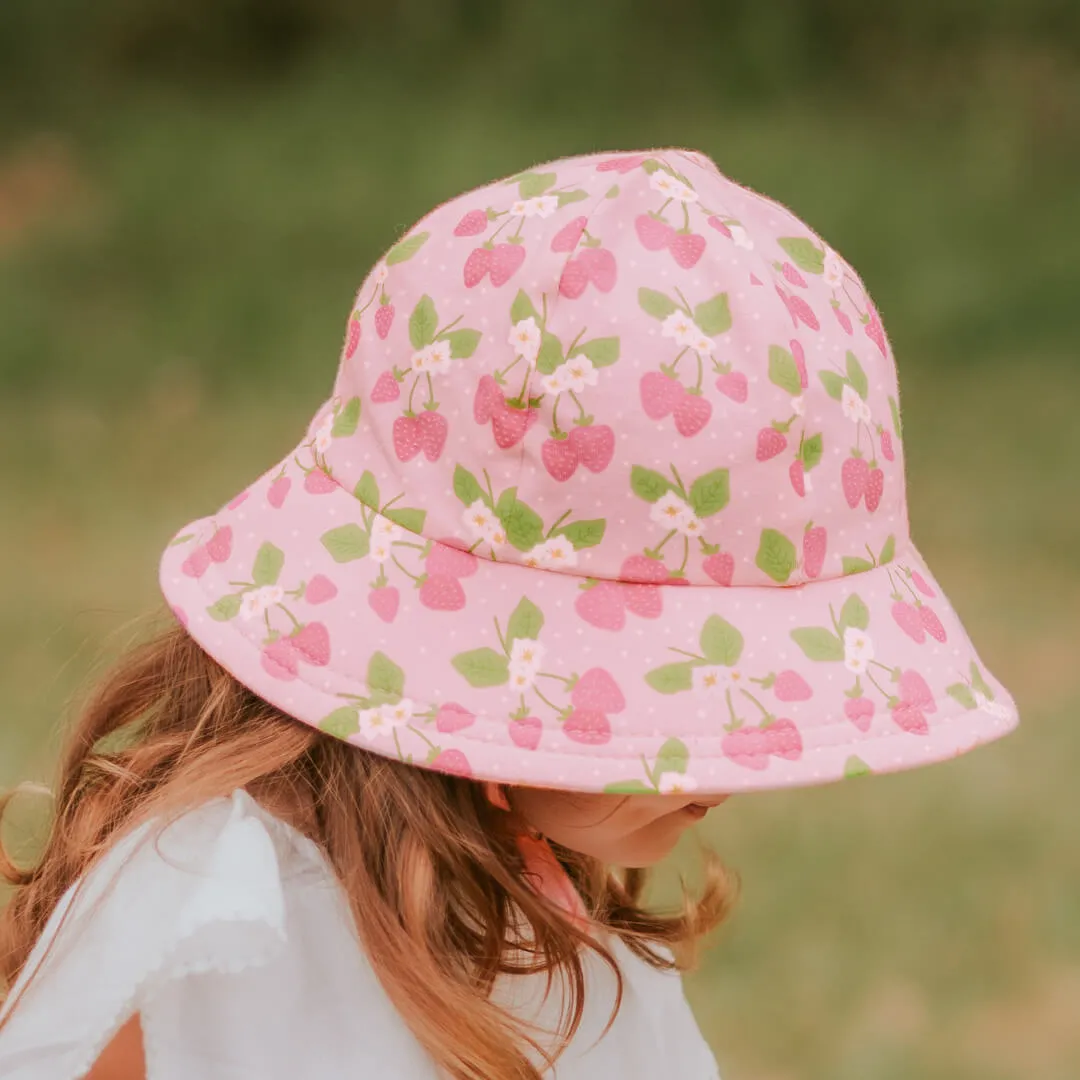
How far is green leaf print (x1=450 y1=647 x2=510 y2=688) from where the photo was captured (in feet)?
2.47

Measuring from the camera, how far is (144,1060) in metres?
0.82

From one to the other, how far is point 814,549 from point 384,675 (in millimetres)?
236

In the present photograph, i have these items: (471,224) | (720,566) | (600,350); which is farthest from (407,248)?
(720,566)

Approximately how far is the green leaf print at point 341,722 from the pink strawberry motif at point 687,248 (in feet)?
0.94

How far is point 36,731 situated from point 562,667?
4.87 feet

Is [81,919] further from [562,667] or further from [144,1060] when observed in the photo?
[562,667]

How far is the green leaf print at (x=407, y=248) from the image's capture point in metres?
0.82

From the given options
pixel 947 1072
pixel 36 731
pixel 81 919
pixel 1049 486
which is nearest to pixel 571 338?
pixel 81 919

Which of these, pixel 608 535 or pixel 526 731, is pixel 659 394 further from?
pixel 526 731

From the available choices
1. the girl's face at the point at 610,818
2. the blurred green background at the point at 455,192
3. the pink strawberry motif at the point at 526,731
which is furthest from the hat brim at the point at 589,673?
the blurred green background at the point at 455,192

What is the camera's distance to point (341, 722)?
2.47 ft

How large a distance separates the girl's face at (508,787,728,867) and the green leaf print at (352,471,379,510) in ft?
0.63

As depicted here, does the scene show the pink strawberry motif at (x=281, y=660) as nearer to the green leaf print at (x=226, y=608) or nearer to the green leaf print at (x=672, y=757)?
the green leaf print at (x=226, y=608)

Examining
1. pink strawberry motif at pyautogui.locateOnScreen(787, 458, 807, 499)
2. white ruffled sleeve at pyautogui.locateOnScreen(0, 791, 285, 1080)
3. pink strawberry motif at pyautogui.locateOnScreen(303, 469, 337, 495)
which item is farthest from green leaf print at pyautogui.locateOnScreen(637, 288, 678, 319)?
white ruffled sleeve at pyautogui.locateOnScreen(0, 791, 285, 1080)
